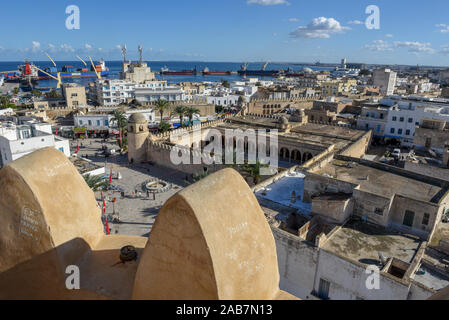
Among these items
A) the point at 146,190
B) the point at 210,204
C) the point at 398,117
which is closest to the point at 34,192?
the point at 210,204

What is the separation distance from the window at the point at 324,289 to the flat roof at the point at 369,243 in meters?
1.88

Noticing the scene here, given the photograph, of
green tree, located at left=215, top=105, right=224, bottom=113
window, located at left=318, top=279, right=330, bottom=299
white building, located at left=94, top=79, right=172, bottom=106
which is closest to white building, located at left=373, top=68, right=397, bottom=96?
→ green tree, located at left=215, top=105, right=224, bottom=113

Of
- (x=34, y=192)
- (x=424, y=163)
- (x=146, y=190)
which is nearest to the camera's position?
(x=34, y=192)

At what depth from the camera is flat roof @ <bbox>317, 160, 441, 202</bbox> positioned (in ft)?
69.7

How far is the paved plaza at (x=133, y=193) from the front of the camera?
26625mm

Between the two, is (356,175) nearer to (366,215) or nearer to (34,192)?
(366,215)

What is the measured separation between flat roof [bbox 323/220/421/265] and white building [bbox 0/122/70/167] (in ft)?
103

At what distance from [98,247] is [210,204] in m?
6.23

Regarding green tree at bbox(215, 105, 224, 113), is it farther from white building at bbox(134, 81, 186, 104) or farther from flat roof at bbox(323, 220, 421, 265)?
flat roof at bbox(323, 220, 421, 265)

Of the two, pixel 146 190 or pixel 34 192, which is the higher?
pixel 34 192

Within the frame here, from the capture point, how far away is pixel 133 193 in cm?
3278

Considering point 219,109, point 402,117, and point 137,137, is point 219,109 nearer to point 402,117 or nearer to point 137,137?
point 137,137

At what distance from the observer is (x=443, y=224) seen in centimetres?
2153

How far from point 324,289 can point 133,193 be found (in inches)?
881
